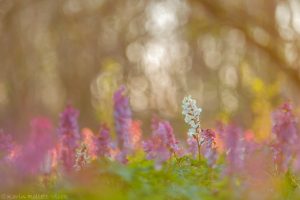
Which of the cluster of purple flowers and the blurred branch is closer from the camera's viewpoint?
the cluster of purple flowers

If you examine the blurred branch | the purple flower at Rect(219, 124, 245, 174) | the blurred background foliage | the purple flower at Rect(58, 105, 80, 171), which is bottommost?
the purple flower at Rect(219, 124, 245, 174)

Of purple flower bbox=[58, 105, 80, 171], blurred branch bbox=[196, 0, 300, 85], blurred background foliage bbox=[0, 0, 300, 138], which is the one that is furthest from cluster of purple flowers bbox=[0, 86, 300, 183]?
blurred branch bbox=[196, 0, 300, 85]

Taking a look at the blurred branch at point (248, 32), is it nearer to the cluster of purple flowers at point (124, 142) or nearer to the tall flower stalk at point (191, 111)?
the cluster of purple flowers at point (124, 142)

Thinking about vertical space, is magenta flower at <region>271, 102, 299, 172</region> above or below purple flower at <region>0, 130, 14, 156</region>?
below

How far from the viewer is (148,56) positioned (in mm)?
32719

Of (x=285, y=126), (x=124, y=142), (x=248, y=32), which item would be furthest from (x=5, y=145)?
(x=248, y=32)

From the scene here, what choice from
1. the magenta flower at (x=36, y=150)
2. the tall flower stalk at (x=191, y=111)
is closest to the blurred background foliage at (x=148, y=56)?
the tall flower stalk at (x=191, y=111)

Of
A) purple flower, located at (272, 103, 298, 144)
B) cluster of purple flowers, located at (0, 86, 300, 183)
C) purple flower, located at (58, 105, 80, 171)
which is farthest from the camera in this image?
purple flower, located at (58, 105, 80, 171)

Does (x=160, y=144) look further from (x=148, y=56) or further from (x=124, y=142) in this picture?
(x=148, y=56)

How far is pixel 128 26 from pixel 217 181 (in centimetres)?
2429

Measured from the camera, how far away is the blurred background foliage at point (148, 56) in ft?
68.7

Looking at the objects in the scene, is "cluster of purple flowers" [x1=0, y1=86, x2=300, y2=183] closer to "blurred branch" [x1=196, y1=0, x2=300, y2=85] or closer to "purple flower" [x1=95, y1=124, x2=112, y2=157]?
"purple flower" [x1=95, y1=124, x2=112, y2=157]

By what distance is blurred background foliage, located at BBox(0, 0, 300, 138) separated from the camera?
68.7 ft

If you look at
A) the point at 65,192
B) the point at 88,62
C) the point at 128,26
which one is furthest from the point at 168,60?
the point at 65,192
